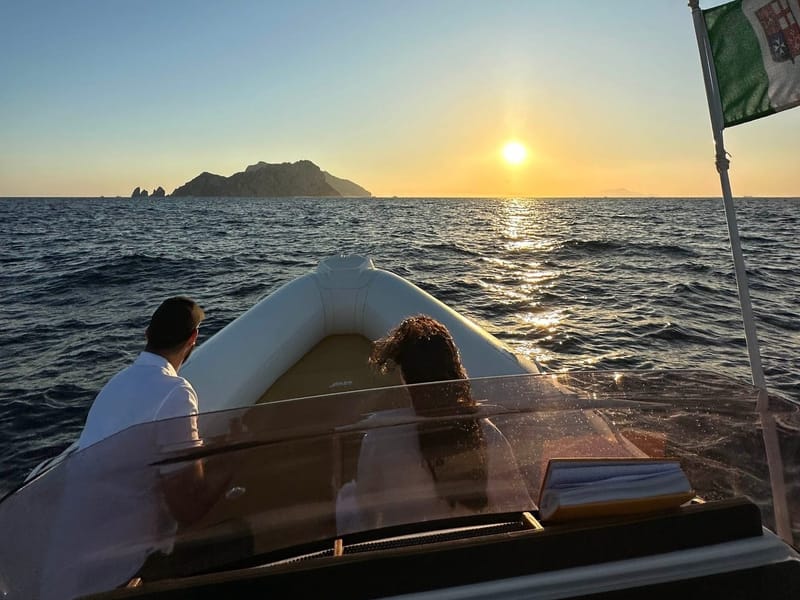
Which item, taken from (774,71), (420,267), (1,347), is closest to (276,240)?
(420,267)

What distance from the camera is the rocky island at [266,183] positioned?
160 m

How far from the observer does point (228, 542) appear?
120 cm

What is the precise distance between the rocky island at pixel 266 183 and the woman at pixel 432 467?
167575 millimetres

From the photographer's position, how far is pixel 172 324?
2.10 m

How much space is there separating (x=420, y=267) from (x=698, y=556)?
12.8 m

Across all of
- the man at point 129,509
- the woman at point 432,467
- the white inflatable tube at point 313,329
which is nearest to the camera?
the man at point 129,509

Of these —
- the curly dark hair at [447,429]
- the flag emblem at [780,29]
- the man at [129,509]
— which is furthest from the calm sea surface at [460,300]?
the flag emblem at [780,29]

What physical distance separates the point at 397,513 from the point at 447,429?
26 centimetres

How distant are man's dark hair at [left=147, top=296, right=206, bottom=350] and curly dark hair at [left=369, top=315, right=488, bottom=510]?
37.3 inches

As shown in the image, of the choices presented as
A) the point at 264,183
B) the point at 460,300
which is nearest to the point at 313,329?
the point at 460,300

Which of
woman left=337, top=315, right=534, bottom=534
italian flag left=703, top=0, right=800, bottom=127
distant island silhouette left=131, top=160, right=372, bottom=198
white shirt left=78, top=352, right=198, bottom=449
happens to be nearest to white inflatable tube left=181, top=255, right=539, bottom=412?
white shirt left=78, top=352, right=198, bottom=449

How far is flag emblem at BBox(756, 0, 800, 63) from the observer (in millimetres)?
2236

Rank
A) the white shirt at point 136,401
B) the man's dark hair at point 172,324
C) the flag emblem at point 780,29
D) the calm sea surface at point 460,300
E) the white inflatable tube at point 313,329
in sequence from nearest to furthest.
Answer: the white shirt at point 136,401 < the man's dark hair at point 172,324 < the flag emblem at point 780,29 < the white inflatable tube at point 313,329 < the calm sea surface at point 460,300

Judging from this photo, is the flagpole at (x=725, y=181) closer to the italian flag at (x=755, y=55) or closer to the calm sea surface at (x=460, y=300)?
the italian flag at (x=755, y=55)
